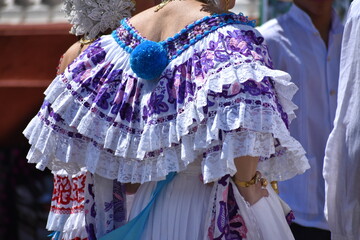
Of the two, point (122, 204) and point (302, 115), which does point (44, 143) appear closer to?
point (122, 204)

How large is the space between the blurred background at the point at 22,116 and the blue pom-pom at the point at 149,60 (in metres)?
3.31

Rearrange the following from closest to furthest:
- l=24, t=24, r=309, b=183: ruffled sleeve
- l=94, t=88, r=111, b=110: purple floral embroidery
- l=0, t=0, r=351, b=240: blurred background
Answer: l=24, t=24, r=309, b=183: ruffled sleeve → l=94, t=88, r=111, b=110: purple floral embroidery → l=0, t=0, r=351, b=240: blurred background

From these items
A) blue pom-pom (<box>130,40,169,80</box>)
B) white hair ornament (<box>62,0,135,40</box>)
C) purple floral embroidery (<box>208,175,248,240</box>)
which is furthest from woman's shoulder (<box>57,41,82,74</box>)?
purple floral embroidery (<box>208,175,248,240</box>)

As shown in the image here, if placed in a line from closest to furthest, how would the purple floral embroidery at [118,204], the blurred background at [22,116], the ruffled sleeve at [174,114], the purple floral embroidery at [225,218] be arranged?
1. the ruffled sleeve at [174,114]
2. the purple floral embroidery at [225,218]
3. the purple floral embroidery at [118,204]
4. the blurred background at [22,116]

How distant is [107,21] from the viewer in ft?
11.6

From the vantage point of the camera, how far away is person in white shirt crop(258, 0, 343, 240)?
4.08 metres

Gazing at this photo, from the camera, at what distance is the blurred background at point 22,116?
604 cm

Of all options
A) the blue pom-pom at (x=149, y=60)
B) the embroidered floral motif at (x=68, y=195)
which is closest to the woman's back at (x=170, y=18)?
the blue pom-pom at (x=149, y=60)

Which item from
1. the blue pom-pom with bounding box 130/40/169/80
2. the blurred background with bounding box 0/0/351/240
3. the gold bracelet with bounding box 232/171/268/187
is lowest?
the blurred background with bounding box 0/0/351/240

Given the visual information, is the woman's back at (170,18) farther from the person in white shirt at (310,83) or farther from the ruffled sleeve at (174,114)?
the person in white shirt at (310,83)

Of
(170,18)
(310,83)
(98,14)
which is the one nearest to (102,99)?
(170,18)

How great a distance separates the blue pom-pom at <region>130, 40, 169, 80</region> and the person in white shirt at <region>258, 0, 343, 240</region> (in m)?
1.54

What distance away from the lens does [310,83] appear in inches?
164

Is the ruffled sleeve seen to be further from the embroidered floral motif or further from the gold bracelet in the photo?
the embroidered floral motif
